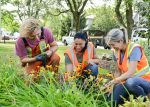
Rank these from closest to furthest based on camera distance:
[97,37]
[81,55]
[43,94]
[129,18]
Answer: [43,94] < [81,55] < [129,18] < [97,37]

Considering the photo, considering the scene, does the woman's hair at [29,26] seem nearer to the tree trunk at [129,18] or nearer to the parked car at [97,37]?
the tree trunk at [129,18]

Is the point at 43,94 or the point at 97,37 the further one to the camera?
the point at 97,37

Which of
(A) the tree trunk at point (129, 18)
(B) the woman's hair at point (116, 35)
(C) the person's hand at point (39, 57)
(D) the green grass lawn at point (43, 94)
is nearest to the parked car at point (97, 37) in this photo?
(A) the tree trunk at point (129, 18)

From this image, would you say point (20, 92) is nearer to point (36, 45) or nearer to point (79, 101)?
point (79, 101)

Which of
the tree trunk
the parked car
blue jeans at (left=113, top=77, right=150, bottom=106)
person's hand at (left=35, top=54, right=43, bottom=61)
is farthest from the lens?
the parked car

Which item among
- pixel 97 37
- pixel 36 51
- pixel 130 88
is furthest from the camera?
pixel 97 37

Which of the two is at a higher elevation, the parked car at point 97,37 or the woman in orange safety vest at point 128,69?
the woman in orange safety vest at point 128,69

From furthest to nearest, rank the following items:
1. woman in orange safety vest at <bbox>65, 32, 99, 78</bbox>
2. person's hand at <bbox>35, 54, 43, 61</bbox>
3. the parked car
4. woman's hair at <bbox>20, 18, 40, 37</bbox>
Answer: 1. the parked car
2. person's hand at <bbox>35, 54, 43, 61</bbox>
3. woman's hair at <bbox>20, 18, 40, 37</bbox>
4. woman in orange safety vest at <bbox>65, 32, 99, 78</bbox>

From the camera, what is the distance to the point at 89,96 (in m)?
4.84

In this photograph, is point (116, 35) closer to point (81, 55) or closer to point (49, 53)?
point (81, 55)

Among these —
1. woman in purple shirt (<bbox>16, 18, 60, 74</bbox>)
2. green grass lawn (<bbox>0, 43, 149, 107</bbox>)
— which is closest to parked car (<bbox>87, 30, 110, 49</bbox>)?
woman in purple shirt (<bbox>16, 18, 60, 74</bbox>)

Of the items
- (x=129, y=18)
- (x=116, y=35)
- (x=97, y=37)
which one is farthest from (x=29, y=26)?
(x=97, y=37)

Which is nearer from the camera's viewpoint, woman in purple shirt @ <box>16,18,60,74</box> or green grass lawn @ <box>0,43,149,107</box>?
green grass lawn @ <box>0,43,149,107</box>

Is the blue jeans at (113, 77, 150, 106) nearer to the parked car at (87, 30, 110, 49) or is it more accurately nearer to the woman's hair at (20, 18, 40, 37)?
the woman's hair at (20, 18, 40, 37)
